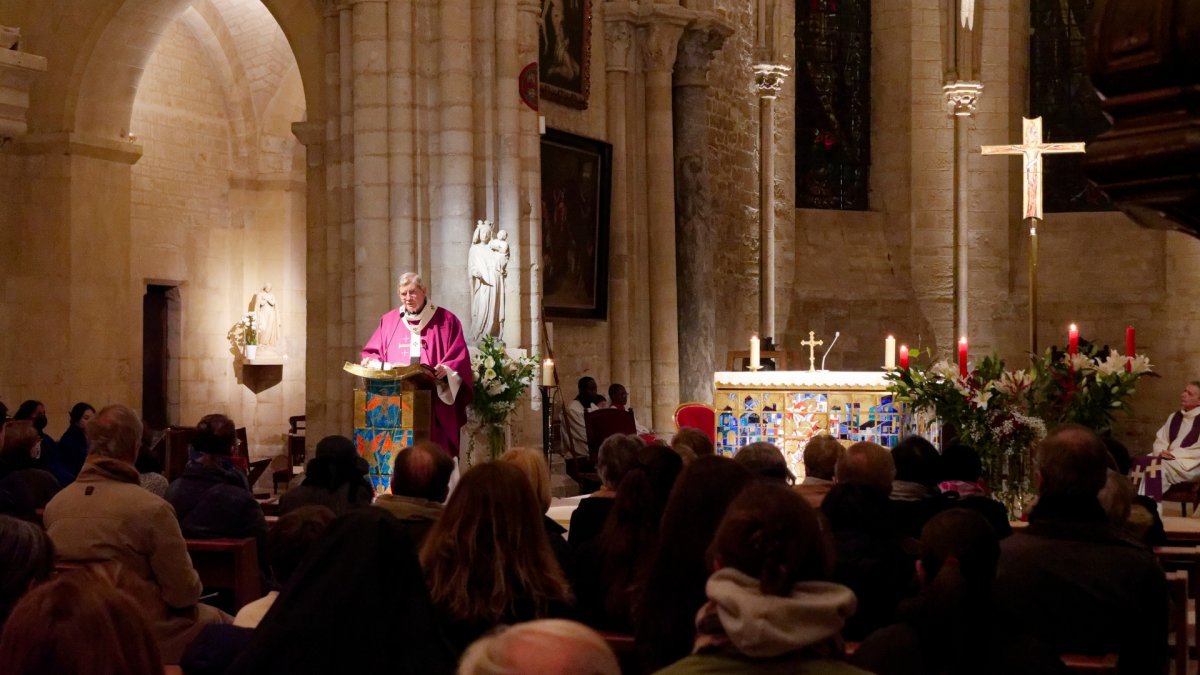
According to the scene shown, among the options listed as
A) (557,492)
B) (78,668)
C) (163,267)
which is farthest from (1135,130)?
(163,267)

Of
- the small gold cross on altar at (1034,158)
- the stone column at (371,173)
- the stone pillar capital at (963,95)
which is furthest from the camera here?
the stone pillar capital at (963,95)

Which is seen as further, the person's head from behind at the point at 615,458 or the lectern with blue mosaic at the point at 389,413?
the lectern with blue mosaic at the point at 389,413

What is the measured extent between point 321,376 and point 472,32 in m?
3.24

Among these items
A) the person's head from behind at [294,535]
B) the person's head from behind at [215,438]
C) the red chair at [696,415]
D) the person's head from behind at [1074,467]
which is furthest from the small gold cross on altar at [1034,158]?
the person's head from behind at [294,535]

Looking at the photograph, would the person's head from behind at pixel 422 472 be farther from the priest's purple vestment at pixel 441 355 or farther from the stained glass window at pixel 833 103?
the stained glass window at pixel 833 103

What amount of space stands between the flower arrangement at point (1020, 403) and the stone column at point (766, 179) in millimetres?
10615

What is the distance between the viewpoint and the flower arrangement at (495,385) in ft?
39.9

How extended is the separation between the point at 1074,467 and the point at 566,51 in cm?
1182

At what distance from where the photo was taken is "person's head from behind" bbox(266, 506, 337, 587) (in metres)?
4.10

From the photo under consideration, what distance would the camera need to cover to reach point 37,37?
46.5ft

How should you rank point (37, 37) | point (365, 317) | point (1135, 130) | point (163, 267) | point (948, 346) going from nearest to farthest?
point (1135, 130) → point (365, 317) → point (37, 37) → point (163, 267) → point (948, 346)

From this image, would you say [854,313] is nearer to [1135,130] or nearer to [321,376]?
[321,376]

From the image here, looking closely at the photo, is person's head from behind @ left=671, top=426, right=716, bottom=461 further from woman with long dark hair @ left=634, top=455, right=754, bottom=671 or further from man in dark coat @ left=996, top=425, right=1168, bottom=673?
woman with long dark hair @ left=634, top=455, right=754, bottom=671

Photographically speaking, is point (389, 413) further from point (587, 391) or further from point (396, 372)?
point (587, 391)
